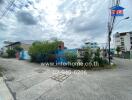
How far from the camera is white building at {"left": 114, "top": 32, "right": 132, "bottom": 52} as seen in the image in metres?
76.1

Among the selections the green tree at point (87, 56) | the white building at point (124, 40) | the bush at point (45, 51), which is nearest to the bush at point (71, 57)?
the green tree at point (87, 56)

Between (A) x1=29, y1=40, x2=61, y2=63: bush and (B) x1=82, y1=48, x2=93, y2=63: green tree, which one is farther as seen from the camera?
(A) x1=29, y1=40, x2=61, y2=63: bush

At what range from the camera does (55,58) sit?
58.3 feet

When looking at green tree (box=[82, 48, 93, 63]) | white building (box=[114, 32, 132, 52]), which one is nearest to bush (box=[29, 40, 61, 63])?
green tree (box=[82, 48, 93, 63])

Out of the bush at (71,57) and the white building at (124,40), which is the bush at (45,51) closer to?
the bush at (71,57)

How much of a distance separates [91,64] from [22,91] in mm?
9404

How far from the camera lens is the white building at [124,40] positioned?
76125 millimetres

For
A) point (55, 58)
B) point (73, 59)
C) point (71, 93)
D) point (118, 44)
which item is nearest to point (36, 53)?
point (55, 58)

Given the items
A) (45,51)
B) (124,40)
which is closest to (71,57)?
(45,51)

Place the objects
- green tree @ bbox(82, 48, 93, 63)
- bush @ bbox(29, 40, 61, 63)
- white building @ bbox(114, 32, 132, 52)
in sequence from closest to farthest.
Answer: green tree @ bbox(82, 48, 93, 63), bush @ bbox(29, 40, 61, 63), white building @ bbox(114, 32, 132, 52)

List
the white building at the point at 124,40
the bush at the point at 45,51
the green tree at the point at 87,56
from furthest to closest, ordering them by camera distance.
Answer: the white building at the point at 124,40
the bush at the point at 45,51
the green tree at the point at 87,56

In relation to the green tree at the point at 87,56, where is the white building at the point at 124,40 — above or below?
above

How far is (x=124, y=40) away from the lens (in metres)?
79.7

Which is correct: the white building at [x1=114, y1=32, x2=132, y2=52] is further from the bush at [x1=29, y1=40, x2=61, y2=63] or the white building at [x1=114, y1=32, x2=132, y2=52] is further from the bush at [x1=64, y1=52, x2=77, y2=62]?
the bush at [x1=64, y1=52, x2=77, y2=62]
